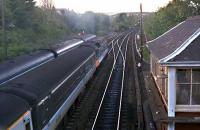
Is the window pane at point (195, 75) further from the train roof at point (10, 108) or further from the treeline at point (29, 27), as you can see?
the treeline at point (29, 27)

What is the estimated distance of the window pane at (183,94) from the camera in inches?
515

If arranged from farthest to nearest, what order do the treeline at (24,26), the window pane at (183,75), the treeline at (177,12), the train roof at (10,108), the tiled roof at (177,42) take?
the treeline at (24,26), the treeline at (177,12), the tiled roof at (177,42), the window pane at (183,75), the train roof at (10,108)

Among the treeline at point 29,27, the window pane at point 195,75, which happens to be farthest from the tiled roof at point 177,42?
the treeline at point 29,27

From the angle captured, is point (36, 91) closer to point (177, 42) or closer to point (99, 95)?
point (177, 42)

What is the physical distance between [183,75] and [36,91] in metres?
5.22

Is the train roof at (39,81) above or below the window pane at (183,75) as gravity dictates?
below

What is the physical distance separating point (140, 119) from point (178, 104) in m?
5.34

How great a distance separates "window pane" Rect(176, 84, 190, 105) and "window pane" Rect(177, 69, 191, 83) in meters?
0.19

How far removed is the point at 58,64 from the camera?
63.8 ft

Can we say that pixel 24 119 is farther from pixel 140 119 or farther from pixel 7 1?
pixel 7 1

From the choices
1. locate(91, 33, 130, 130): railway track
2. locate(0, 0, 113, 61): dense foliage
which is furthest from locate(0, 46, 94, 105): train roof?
locate(0, 0, 113, 61): dense foliage

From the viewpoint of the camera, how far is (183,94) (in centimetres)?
1315

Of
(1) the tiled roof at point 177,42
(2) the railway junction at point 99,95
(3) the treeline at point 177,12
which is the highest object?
(3) the treeline at point 177,12

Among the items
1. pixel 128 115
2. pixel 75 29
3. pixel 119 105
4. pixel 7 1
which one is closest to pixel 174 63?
pixel 128 115
